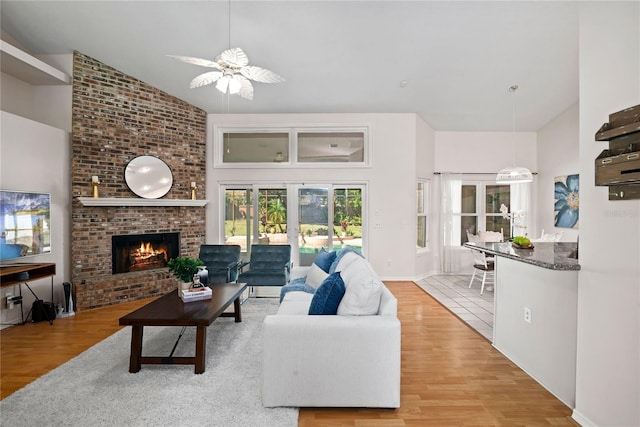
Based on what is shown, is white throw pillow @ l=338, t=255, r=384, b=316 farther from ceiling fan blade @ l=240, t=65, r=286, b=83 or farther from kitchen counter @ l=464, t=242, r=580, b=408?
ceiling fan blade @ l=240, t=65, r=286, b=83

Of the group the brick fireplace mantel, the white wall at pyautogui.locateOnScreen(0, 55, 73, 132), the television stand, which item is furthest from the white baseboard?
the white wall at pyautogui.locateOnScreen(0, 55, 73, 132)

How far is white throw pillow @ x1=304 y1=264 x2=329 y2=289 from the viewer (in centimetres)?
396

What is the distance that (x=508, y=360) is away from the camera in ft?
9.71

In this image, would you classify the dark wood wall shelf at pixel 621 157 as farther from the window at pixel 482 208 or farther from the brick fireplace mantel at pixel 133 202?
the brick fireplace mantel at pixel 133 202

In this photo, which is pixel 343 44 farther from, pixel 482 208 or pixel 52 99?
pixel 482 208

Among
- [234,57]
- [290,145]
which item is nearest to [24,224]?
Result: [234,57]

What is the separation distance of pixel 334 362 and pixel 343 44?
→ 3.93 meters

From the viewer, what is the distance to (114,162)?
4848 millimetres

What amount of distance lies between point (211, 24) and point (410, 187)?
13.9ft

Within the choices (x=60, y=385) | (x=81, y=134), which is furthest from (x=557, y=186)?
(x=81, y=134)

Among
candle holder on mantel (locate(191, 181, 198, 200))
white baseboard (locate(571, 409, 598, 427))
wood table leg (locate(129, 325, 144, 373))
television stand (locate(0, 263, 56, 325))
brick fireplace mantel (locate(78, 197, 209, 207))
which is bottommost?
white baseboard (locate(571, 409, 598, 427))

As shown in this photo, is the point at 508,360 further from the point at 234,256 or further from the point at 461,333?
the point at 234,256

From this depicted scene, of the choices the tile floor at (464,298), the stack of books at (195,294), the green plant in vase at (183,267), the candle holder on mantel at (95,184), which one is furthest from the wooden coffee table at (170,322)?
the tile floor at (464,298)

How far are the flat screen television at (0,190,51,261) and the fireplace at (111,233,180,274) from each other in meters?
0.89
